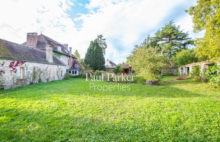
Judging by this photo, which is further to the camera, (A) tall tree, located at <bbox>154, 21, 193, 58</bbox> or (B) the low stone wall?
(A) tall tree, located at <bbox>154, 21, 193, 58</bbox>

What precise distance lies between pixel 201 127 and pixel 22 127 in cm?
505

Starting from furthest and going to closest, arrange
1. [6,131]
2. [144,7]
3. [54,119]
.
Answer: [144,7] < [54,119] < [6,131]

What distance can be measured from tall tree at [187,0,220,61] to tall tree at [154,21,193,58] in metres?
16.5

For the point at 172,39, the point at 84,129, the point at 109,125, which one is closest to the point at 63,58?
the point at 84,129

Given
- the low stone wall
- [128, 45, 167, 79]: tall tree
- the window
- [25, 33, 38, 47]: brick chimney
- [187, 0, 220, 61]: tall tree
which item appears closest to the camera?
[187, 0, 220, 61]: tall tree

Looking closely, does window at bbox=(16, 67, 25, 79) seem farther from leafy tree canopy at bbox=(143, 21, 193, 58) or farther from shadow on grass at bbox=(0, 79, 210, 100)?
leafy tree canopy at bbox=(143, 21, 193, 58)

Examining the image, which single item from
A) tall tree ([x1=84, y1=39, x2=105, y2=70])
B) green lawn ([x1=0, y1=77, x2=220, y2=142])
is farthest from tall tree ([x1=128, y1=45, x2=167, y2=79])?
tall tree ([x1=84, y1=39, x2=105, y2=70])

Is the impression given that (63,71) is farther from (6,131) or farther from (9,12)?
(6,131)

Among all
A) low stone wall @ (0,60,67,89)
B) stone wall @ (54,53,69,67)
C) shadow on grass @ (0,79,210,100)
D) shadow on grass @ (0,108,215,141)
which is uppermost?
stone wall @ (54,53,69,67)

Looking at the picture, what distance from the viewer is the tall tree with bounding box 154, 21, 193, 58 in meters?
25.1

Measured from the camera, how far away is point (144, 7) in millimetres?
7973

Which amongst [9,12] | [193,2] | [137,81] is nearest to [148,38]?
[193,2]

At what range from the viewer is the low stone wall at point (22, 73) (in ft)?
26.6

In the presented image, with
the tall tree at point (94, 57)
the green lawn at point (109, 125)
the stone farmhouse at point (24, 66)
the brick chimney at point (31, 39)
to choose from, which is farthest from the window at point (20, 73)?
the tall tree at point (94, 57)
